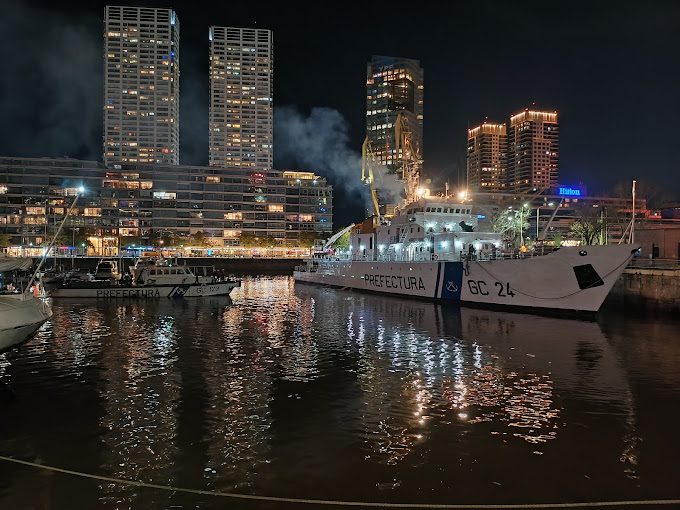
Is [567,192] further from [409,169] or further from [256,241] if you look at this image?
[409,169]

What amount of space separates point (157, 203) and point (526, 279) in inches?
5640

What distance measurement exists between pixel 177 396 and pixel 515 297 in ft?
84.9

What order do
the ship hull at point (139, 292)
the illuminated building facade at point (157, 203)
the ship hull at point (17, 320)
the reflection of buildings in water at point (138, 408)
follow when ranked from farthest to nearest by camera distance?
the illuminated building facade at point (157, 203)
the ship hull at point (139, 292)
the ship hull at point (17, 320)
the reflection of buildings in water at point (138, 408)

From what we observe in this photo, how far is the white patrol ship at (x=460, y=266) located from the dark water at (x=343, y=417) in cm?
675

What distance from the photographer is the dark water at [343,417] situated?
28.5 ft

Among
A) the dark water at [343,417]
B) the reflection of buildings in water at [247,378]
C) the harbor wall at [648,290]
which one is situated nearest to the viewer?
the dark water at [343,417]

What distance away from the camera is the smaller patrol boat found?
44.7 metres

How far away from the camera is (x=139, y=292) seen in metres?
44.8

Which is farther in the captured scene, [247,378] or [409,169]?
[409,169]

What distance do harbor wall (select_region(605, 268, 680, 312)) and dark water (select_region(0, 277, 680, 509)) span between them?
39.8 feet

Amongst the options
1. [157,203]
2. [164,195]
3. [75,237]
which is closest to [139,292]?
[75,237]

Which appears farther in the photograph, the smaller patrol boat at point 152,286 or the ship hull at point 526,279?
the smaller patrol boat at point 152,286

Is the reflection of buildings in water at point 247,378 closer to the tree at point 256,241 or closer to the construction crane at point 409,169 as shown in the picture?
the construction crane at point 409,169

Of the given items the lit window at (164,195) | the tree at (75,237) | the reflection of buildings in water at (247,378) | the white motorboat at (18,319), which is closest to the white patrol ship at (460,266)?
the reflection of buildings in water at (247,378)
